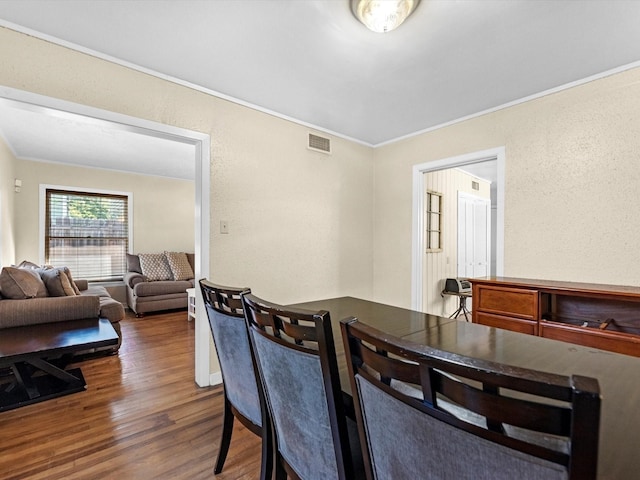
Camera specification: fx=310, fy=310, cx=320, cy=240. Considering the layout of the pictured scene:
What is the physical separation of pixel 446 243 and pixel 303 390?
4520 mm

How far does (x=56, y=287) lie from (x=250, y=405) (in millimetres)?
2875

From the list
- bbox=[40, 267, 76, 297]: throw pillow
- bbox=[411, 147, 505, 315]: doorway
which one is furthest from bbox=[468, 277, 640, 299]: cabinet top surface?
bbox=[40, 267, 76, 297]: throw pillow

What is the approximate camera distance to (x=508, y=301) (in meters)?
2.24

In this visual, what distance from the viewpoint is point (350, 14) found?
5.48 ft

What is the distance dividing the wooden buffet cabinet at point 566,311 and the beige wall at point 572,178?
0.24 meters

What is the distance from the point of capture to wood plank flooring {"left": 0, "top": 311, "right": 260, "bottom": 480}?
1.62 meters

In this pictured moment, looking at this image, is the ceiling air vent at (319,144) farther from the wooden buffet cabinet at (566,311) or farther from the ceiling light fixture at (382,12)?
the wooden buffet cabinet at (566,311)

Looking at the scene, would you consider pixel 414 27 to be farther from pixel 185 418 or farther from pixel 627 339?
pixel 185 418

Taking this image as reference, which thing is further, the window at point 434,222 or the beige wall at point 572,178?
the window at point 434,222

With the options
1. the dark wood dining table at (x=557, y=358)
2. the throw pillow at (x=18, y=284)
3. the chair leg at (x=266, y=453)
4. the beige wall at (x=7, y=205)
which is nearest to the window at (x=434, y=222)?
the dark wood dining table at (x=557, y=358)

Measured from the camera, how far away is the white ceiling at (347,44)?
165 cm

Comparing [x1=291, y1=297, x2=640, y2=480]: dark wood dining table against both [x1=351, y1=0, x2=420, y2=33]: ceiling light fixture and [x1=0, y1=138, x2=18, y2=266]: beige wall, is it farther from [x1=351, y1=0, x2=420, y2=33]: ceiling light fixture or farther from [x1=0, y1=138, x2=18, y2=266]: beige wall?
[x1=0, y1=138, x2=18, y2=266]: beige wall

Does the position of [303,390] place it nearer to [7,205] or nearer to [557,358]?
[557,358]

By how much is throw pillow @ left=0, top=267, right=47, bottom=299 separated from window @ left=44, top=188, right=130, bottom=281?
8.98ft
